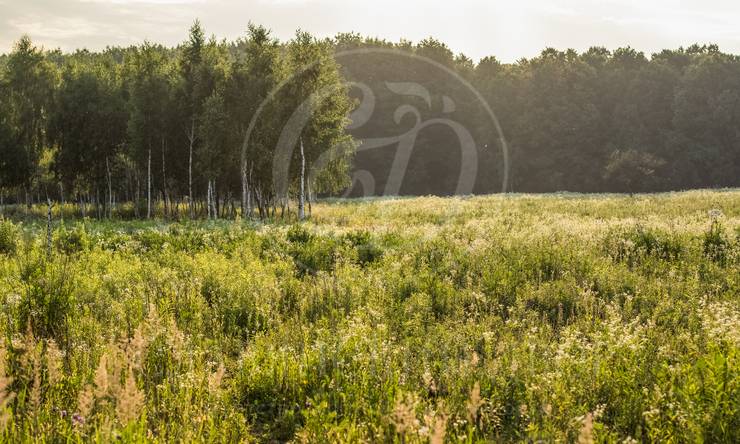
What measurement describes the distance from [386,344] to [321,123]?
1211 inches

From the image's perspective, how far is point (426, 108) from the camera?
9381 cm

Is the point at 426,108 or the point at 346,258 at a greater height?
the point at 426,108

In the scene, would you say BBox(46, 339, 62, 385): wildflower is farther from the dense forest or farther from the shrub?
the dense forest

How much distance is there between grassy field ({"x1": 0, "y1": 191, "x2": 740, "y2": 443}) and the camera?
478 centimetres

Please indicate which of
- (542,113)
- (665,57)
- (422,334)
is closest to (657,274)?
(422,334)

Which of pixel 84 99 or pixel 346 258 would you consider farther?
pixel 84 99

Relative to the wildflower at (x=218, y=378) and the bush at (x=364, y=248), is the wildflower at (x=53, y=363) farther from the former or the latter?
the bush at (x=364, y=248)

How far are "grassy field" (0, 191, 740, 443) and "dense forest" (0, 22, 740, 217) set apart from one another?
2498 cm

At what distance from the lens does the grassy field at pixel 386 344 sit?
4.78m

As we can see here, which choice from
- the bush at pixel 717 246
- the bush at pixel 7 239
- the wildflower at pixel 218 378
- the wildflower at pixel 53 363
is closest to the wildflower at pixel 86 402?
the wildflower at pixel 53 363

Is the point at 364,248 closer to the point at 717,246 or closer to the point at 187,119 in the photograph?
the point at 717,246

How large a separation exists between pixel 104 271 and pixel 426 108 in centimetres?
8571

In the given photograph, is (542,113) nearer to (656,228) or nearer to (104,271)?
(656,228)
